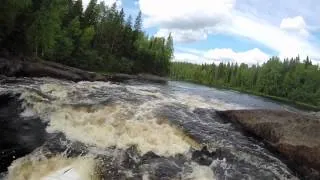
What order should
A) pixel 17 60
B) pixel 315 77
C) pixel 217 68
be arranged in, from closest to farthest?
pixel 17 60, pixel 315 77, pixel 217 68

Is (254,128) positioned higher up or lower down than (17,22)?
lower down

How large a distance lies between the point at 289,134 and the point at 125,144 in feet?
27.1

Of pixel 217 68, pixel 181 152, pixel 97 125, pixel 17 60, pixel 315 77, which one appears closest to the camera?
pixel 181 152

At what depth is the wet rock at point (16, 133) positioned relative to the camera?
15775mm

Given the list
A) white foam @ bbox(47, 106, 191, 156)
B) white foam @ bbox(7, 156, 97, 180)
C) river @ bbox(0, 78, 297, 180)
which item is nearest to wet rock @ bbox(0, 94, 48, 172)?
river @ bbox(0, 78, 297, 180)

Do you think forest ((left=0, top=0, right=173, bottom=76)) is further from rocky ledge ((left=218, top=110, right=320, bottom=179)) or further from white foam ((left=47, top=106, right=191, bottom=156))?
rocky ledge ((left=218, top=110, right=320, bottom=179))

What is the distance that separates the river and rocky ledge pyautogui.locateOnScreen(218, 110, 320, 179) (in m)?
0.64

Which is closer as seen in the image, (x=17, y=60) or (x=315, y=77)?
(x=17, y=60)

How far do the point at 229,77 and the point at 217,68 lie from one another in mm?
16484

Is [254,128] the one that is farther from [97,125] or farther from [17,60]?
[17,60]

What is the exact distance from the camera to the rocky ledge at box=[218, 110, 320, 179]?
58.7 ft

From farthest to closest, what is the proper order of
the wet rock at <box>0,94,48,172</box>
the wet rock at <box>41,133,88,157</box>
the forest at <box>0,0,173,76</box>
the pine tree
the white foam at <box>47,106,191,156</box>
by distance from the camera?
the pine tree → the forest at <box>0,0,173,76</box> → the white foam at <box>47,106,191,156</box> → the wet rock at <box>41,133,88,157</box> → the wet rock at <box>0,94,48,172</box>

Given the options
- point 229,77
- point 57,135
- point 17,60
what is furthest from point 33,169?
point 229,77

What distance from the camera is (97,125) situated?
19.4 metres
